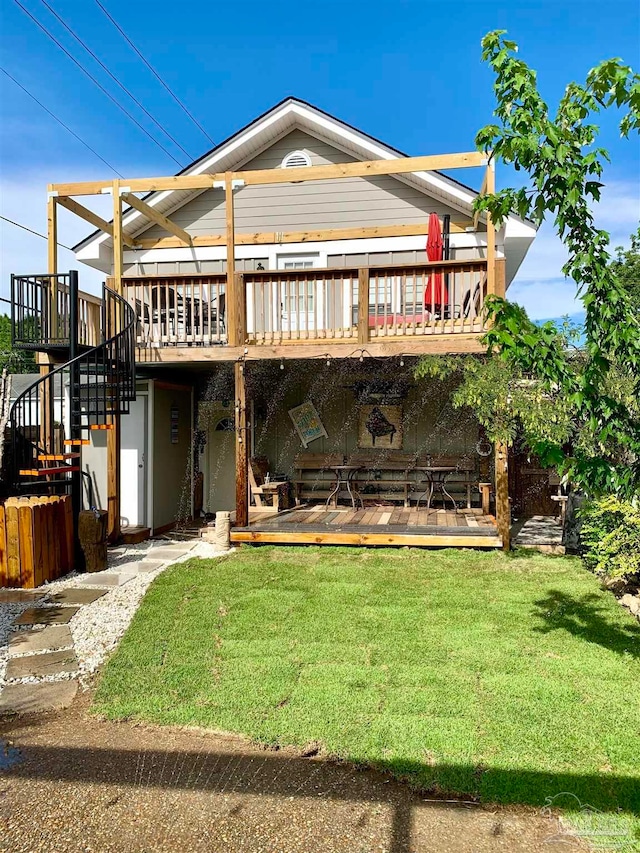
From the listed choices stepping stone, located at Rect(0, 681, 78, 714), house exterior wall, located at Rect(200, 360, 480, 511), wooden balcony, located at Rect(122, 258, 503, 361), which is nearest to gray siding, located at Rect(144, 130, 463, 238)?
wooden balcony, located at Rect(122, 258, 503, 361)

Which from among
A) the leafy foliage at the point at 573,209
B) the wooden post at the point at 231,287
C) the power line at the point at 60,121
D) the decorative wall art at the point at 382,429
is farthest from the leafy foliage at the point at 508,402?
the power line at the point at 60,121

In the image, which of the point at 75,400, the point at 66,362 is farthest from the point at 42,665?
the point at 66,362

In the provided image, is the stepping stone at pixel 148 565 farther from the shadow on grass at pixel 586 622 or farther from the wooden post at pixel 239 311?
the shadow on grass at pixel 586 622

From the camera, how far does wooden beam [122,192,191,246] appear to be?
30.4 feet

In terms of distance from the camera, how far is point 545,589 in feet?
20.5

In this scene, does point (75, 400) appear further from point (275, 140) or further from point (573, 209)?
point (275, 140)

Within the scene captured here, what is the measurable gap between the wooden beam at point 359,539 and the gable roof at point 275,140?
5.04m

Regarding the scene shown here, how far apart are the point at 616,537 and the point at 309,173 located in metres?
5.84

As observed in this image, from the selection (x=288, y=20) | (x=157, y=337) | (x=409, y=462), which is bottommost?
(x=409, y=462)

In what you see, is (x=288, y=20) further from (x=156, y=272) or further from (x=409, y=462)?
(x=409, y=462)

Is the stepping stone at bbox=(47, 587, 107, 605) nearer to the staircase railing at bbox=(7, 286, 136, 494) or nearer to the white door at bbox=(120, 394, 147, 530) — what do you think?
the staircase railing at bbox=(7, 286, 136, 494)

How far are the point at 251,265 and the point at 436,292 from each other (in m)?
4.02

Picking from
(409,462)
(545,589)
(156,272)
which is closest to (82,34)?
(156,272)

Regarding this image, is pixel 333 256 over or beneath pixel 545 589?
over
